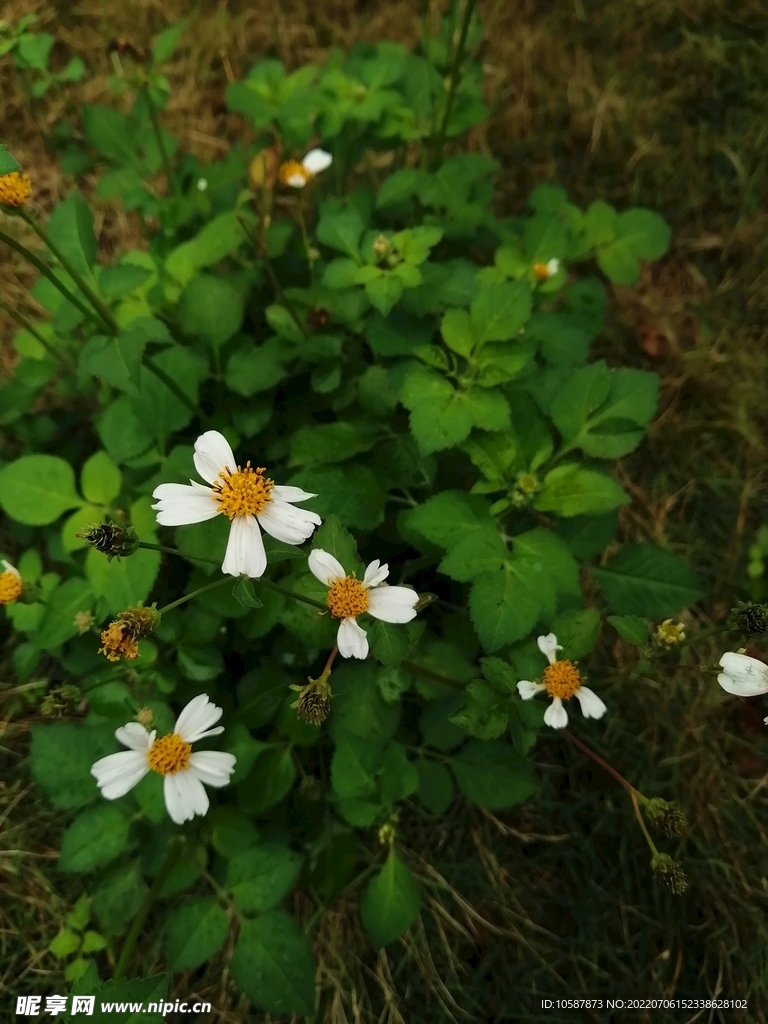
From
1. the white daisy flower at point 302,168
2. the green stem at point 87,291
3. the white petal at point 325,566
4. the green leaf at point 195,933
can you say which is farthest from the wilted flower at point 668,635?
the white daisy flower at point 302,168

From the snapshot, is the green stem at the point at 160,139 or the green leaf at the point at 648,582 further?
the green stem at the point at 160,139

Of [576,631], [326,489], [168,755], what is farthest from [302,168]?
[168,755]

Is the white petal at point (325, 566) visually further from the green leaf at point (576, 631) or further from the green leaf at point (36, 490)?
the green leaf at point (36, 490)

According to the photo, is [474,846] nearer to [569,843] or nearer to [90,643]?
[569,843]

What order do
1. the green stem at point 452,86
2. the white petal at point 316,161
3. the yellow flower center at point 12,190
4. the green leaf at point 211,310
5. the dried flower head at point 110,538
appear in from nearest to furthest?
the dried flower head at point 110,538 < the yellow flower center at point 12,190 < the green stem at point 452,86 < the green leaf at point 211,310 < the white petal at point 316,161

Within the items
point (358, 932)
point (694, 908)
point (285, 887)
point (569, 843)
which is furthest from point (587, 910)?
point (285, 887)

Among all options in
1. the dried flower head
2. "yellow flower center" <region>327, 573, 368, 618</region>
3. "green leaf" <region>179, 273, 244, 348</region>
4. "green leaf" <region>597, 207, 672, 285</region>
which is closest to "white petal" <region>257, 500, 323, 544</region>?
"yellow flower center" <region>327, 573, 368, 618</region>

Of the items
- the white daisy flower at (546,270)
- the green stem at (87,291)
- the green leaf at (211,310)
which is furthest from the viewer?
the white daisy flower at (546,270)
